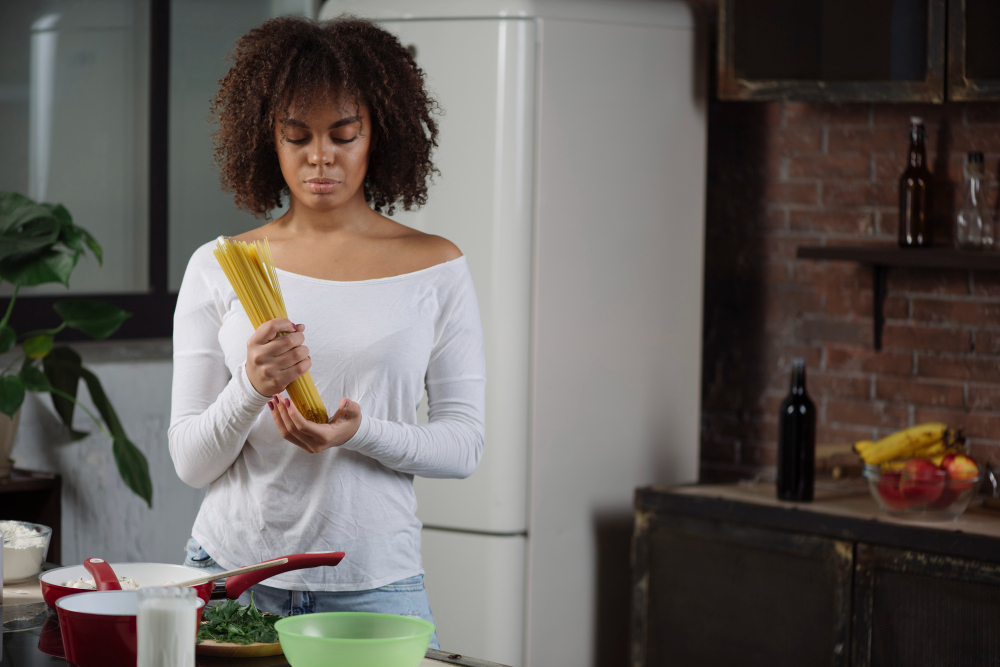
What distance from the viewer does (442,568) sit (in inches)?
117

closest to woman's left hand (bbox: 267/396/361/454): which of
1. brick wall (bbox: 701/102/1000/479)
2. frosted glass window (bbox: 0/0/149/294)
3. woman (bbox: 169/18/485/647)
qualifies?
woman (bbox: 169/18/485/647)

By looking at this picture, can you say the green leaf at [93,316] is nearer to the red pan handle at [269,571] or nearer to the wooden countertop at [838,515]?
the wooden countertop at [838,515]

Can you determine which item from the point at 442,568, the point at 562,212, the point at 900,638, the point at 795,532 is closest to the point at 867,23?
the point at 562,212

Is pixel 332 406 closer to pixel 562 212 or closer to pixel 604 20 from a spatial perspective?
pixel 562 212

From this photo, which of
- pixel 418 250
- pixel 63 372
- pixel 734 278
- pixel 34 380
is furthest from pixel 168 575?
pixel 734 278

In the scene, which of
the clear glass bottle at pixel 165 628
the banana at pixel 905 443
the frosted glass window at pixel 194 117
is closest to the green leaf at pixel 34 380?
the frosted glass window at pixel 194 117

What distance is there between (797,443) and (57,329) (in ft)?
5.78

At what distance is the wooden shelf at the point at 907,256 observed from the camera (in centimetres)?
274

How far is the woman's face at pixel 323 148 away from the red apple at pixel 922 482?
1.49 m

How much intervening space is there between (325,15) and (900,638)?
2.03m

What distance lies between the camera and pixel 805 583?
273cm

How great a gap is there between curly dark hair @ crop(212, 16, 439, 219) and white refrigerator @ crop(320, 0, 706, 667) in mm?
1053

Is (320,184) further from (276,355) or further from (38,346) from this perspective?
(38,346)

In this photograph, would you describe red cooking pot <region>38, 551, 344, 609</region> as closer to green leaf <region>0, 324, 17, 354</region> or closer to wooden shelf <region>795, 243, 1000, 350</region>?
green leaf <region>0, 324, 17, 354</region>
